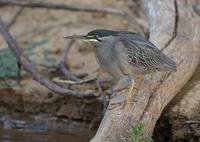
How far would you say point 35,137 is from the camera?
7703 millimetres

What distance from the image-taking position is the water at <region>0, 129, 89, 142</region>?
24.8ft

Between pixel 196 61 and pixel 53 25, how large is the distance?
2.74m

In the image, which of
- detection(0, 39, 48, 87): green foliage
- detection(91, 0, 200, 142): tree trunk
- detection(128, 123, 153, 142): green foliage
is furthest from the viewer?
detection(0, 39, 48, 87): green foliage

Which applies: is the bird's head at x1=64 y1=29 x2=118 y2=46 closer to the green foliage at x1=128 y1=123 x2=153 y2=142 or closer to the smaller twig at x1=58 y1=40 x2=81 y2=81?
the green foliage at x1=128 y1=123 x2=153 y2=142

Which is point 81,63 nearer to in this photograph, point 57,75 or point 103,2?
point 57,75

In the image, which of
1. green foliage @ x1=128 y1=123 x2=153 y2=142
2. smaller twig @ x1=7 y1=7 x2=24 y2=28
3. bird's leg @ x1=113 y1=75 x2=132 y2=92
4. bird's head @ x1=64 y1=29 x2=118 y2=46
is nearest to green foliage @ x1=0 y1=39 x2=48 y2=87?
smaller twig @ x1=7 y1=7 x2=24 y2=28

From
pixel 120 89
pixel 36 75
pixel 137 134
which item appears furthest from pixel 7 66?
pixel 137 134

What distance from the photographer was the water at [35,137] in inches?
298

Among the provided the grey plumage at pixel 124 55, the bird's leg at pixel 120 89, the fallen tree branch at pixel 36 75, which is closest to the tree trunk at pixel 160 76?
the bird's leg at pixel 120 89

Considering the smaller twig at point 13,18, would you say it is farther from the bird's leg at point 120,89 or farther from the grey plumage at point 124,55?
the grey plumage at point 124,55

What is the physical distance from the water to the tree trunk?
1187 millimetres

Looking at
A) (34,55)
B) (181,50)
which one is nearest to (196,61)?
(181,50)

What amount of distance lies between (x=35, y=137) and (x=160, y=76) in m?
1.68

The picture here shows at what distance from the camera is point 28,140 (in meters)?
7.55
